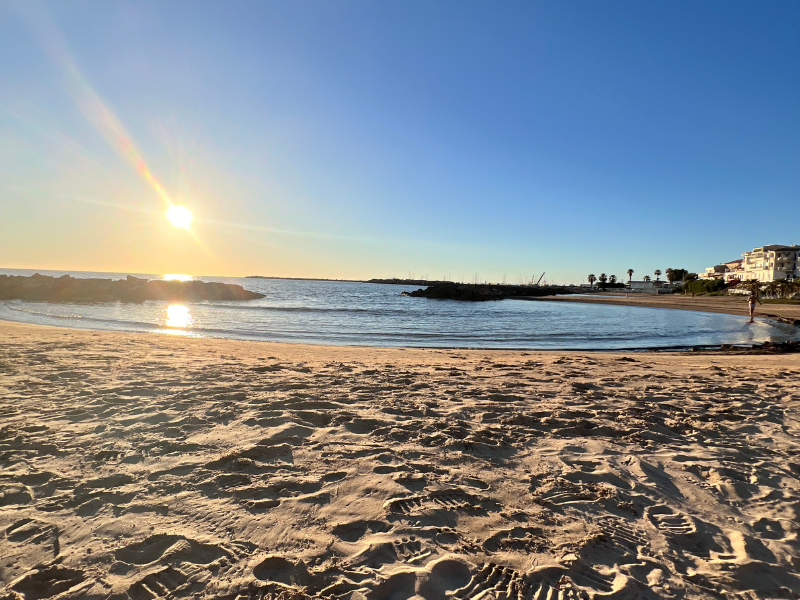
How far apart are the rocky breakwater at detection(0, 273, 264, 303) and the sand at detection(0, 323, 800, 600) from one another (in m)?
40.1

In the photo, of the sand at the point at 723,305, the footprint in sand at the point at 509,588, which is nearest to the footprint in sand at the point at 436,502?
the footprint in sand at the point at 509,588

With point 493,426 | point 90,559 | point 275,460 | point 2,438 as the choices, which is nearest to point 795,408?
point 493,426

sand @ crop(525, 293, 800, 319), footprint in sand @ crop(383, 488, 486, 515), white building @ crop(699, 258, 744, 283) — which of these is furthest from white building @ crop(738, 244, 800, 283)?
footprint in sand @ crop(383, 488, 486, 515)

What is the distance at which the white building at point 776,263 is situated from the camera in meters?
82.4

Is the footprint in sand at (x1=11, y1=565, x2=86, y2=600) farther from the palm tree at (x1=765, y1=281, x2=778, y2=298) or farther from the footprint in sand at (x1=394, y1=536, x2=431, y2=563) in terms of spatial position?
the palm tree at (x1=765, y1=281, x2=778, y2=298)

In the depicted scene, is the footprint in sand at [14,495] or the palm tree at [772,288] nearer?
the footprint in sand at [14,495]

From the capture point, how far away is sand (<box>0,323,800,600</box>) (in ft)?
8.09

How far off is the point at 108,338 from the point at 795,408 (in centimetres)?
1723

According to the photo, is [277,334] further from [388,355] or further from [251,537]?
[251,537]

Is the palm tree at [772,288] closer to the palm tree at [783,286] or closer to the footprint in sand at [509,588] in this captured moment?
the palm tree at [783,286]

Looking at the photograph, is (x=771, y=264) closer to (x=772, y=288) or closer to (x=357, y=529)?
→ (x=772, y=288)

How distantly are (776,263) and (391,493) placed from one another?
11515 cm

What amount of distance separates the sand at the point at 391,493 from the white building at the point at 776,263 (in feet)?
340

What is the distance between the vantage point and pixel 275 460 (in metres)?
3.97
